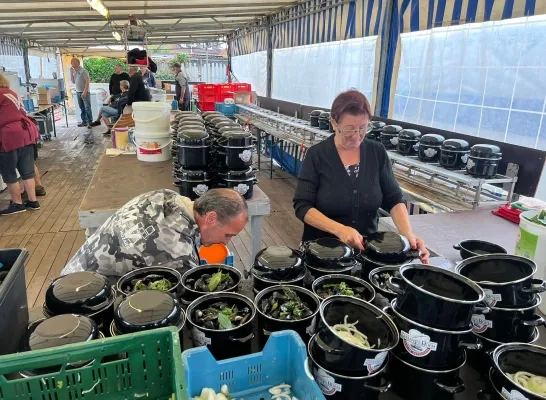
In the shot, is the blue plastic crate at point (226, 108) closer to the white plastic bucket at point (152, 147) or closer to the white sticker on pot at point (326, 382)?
the white plastic bucket at point (152, 147)

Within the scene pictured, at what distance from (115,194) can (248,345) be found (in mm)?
2042

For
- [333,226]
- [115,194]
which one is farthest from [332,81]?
[333,226]

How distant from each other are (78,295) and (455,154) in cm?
261

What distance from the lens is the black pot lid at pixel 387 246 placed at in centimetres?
125

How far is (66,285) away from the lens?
1.00 meters

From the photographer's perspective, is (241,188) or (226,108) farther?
(226,108)

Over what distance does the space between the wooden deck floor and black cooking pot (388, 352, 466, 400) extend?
2833 mm

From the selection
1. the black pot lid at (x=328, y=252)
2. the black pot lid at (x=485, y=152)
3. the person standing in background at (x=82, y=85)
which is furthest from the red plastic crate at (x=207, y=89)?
the black pot lid at (x=328, y=252)

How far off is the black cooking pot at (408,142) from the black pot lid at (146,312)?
2.83 m

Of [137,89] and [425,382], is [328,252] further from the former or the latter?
[137,89]

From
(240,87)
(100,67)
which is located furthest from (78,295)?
(100,67)

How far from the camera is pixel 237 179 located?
8.01 feet

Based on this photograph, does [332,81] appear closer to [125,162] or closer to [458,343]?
[125,162]

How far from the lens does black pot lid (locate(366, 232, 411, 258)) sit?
1246 millimetres
